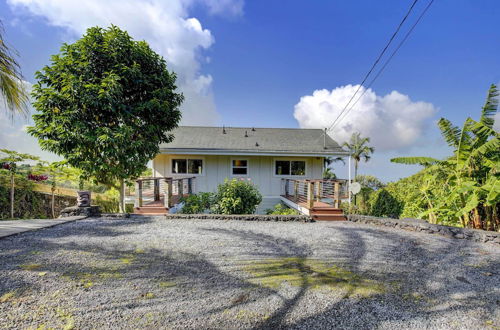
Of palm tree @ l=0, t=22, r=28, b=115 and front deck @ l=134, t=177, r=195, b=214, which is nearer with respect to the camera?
palm tree @ l=0, t=22, r=28, b=115

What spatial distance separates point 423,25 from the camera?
7.07m

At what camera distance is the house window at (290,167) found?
1385cm

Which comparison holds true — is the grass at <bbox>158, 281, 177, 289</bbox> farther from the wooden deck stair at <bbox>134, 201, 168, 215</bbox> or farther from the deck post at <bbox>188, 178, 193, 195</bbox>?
Result: the deck post at <bbox>188, 178, 193, 195</bbox>

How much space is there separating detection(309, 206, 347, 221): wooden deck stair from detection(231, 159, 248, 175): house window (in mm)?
5614

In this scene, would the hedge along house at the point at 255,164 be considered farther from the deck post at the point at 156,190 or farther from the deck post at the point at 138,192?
the deck post at the point at 138,192

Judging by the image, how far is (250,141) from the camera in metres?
14.4

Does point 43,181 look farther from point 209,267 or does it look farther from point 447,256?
point 447,256

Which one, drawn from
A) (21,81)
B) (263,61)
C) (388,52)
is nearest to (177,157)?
(263,61)

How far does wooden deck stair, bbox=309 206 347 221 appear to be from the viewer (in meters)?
8.48

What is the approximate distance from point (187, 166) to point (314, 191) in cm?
775

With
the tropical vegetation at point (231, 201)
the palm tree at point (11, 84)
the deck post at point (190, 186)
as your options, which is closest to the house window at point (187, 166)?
the deck post at point (190, 186)

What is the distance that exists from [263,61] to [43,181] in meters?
12.9

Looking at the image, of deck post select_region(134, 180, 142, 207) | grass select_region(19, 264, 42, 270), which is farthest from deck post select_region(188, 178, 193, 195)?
grass select_region(19, 264, 42, 270)

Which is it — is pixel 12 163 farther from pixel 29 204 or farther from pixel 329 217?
pixel 329 217
